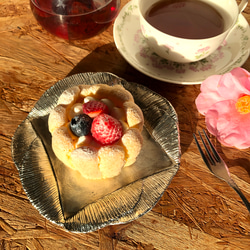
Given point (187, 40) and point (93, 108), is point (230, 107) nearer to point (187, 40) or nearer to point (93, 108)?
point (187, 40)

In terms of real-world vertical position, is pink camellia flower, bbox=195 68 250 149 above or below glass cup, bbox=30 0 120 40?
below

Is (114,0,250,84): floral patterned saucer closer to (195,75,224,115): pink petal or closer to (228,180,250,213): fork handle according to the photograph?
(195,75,224,115): pink petal

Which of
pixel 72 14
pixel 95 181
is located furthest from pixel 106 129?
pixel 72 14

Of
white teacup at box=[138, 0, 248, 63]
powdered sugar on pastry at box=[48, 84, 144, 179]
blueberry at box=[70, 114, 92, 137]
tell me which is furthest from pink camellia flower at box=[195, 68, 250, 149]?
blueberry at box=[70, 114, 92, 137]

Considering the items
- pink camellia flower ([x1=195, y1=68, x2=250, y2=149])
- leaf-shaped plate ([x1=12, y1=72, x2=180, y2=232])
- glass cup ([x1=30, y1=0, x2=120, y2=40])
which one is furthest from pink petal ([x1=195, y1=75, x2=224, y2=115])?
glass cup ([x1=30, y1=0, x2=120, y2=40])

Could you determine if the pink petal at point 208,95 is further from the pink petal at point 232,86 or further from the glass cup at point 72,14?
the glass cup at point 72,14

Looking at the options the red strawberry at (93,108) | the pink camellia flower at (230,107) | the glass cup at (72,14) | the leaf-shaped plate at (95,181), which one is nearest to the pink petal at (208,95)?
the pink camellia flower at (230,107)

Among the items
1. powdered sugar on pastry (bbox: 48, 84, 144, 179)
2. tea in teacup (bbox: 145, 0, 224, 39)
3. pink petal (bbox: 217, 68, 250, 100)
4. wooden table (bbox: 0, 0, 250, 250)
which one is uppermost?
tea in teacup (bbox: 145, 0, 224, 39)

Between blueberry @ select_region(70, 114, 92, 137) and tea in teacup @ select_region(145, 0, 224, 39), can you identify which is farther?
tea in teacup @ select_region(145, 0, 224, 39)
